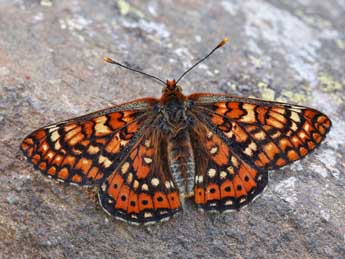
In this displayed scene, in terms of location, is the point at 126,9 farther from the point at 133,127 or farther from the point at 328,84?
the point at 328,84

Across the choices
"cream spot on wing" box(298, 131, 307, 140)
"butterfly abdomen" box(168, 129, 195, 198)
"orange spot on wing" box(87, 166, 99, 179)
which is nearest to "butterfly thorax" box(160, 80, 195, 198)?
"butterfly abdomen" box(168, 129, 195, 198)

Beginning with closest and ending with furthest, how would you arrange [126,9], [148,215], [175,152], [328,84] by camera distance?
1. [148,215]
2. [175,152]
3. [328,84]
4. [126,9]

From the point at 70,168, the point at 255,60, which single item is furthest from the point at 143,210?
the point at 255,60

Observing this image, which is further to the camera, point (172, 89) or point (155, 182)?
point (172, 89)

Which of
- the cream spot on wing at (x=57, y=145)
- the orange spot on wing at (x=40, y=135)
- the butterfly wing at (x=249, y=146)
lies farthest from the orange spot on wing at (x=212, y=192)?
the orange spot on wing at (x=40, y=135)

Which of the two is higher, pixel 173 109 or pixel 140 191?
pixel 173 109

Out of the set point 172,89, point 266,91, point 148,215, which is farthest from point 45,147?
point 266,91

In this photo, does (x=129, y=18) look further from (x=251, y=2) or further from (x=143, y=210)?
(x=143, y=210)
